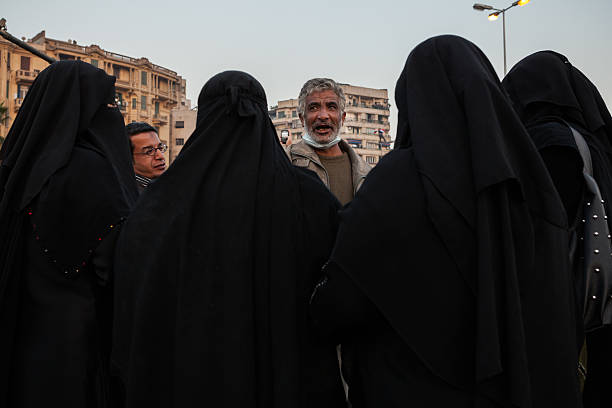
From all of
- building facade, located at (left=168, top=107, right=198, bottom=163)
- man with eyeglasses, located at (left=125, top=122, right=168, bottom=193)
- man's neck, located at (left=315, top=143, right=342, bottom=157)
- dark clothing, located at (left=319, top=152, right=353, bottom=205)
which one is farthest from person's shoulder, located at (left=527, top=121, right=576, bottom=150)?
building facade, located at (left=168, top=107, right=198, bottom=163)

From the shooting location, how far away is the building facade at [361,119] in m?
74.4

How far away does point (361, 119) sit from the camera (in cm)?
7588

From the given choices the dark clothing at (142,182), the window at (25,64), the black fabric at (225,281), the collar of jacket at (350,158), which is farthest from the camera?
the window at (25,64)

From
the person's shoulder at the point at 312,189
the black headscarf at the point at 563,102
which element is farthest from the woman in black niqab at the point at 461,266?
the black headscarf at the point at 563,102

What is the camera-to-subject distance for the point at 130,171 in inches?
104

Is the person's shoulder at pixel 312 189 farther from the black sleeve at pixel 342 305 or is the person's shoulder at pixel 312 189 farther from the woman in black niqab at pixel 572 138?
the woman in black niqab at pixel 572 138

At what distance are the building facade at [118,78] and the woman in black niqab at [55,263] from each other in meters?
39.7

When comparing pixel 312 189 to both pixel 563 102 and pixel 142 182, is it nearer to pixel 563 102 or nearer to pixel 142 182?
pixel 563 102

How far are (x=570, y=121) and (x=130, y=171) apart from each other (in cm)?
242

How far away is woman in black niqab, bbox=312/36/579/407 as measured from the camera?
1608mm

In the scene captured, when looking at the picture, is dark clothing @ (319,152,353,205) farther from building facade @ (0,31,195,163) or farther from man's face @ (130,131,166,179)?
building facade @ (0,31,195,163)

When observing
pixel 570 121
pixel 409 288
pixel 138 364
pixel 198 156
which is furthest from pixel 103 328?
pixel 570 121

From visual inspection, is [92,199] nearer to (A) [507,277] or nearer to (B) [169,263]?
(B) [169,263]

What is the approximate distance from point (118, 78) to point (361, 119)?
130ft
